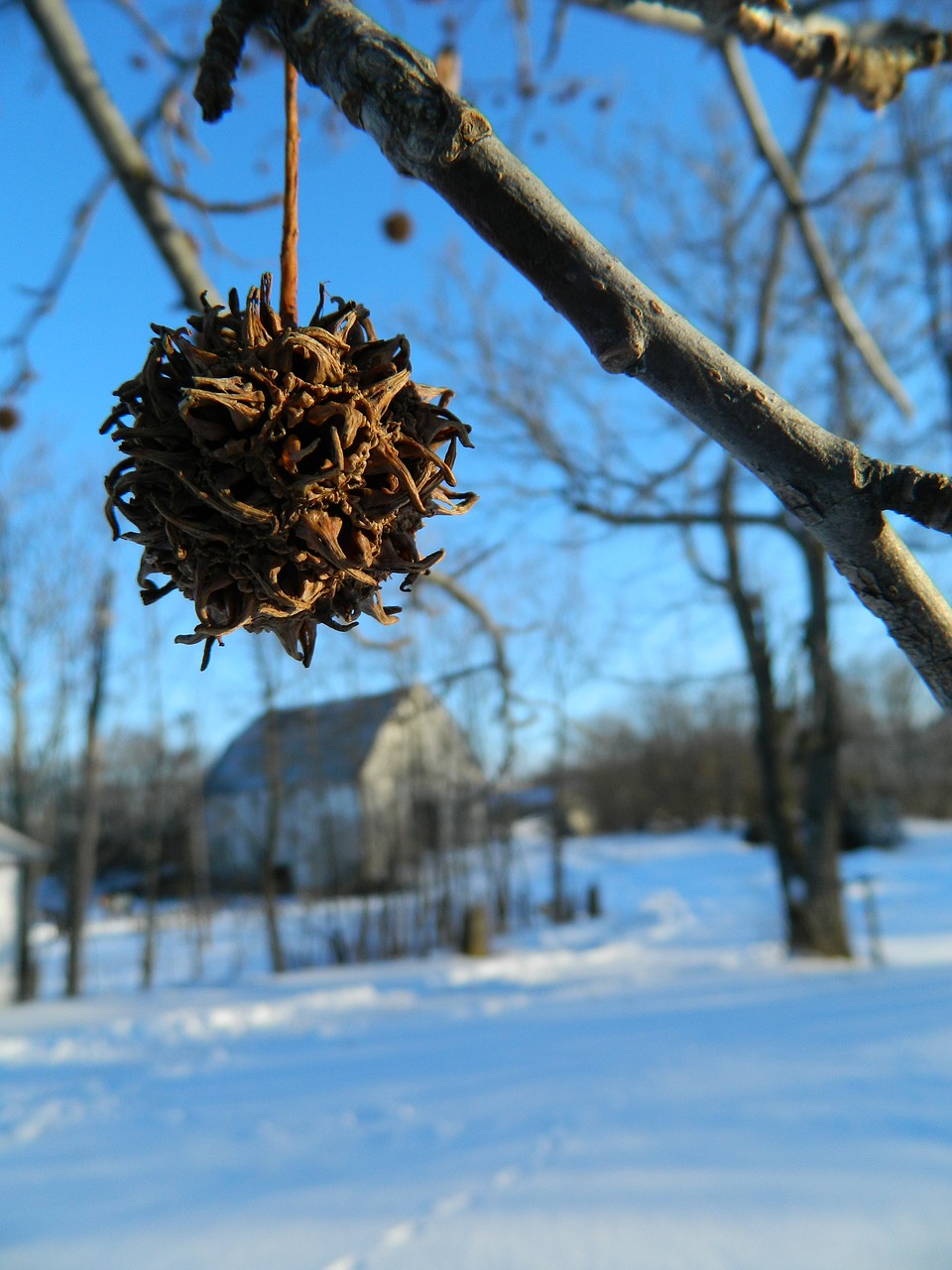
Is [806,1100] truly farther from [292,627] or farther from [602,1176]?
[292,627]

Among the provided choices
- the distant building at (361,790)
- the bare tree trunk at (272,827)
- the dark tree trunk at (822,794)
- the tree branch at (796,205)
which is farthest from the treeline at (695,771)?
the tree branch at (796,205)

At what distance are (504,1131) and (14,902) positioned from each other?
512 inches

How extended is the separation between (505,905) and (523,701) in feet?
46.3

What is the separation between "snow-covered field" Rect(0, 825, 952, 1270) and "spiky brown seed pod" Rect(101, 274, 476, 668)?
2.98 metres

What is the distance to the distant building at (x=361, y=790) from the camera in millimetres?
15578

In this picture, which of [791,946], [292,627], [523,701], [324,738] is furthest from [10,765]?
[292,627]

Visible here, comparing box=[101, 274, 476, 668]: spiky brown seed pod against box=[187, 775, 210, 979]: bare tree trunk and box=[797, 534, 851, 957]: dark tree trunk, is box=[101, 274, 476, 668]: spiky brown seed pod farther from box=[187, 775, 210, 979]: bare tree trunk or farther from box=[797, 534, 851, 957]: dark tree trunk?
box=[187, 775, 210, 979]: bare tree trunk

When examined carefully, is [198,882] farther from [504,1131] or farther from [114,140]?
[114,140]

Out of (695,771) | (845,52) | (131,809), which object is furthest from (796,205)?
(695,771)

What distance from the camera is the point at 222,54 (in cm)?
114

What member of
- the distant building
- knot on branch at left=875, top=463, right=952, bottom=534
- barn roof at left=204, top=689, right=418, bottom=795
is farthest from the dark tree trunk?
knot on branch at left=875, top=463, right=952, bottom=534

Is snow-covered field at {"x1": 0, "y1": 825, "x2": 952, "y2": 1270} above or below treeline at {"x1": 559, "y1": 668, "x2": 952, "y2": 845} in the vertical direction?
below

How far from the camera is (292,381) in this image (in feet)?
3.21

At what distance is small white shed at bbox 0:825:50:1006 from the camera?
14195 millimetres
